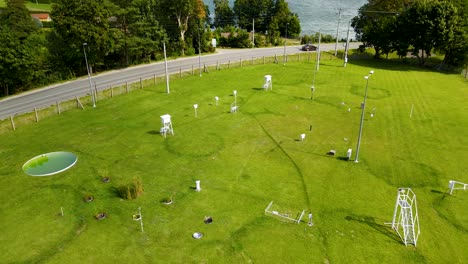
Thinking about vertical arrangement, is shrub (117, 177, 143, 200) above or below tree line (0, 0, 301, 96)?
below

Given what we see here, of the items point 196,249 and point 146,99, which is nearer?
point 196,249

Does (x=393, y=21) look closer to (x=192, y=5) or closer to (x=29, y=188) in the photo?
(x=192, y=5)

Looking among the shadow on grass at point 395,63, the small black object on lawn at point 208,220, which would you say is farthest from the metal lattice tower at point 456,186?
the shadow on grass at point 395,63

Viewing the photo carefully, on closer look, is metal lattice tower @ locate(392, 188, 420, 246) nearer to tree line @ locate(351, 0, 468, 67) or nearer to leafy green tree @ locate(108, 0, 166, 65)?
tree line @ locate(351, 0, 468, 67)

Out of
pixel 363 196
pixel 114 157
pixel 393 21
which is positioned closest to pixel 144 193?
pixel 114 157

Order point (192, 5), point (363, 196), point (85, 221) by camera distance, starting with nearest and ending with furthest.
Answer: point (85, 221), point (363, 196), point (192, 5)

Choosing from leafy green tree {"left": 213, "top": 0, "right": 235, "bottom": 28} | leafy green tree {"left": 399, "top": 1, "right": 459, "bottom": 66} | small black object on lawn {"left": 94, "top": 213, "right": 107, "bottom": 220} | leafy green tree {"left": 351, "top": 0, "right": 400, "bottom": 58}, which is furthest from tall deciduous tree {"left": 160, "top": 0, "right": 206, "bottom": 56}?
small black object on lawn {"left": 94, "top": 213, "right": 107, "bottom": 220}

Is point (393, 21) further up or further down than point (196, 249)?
further up
